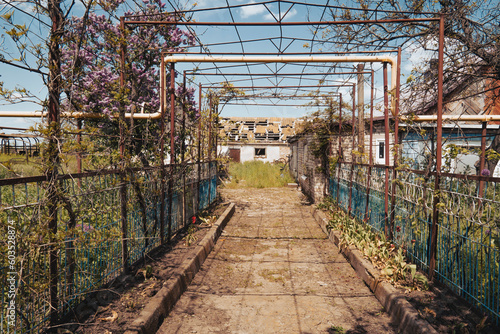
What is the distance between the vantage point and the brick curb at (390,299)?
3.34 m

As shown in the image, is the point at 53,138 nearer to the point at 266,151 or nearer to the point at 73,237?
the point at 73,237

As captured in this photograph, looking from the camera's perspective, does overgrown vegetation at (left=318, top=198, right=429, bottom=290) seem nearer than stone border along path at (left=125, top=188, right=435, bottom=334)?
No

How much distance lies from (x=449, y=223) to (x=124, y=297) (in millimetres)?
3975

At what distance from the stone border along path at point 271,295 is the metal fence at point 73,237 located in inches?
29.0

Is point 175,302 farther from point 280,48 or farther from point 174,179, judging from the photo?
point 280,48

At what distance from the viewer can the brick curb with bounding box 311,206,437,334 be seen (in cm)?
334

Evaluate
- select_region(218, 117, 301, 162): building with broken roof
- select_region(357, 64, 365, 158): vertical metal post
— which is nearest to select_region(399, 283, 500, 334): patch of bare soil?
select_region(357, 64, 365, 158): vertical metal post

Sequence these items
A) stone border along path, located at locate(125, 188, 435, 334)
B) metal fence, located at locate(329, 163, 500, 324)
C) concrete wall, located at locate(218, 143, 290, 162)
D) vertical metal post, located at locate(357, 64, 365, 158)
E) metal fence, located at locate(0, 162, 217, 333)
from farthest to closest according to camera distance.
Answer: concrete wall, located at locate(218, 143, 290, 162)
vertical metal post, located at locate(357, 64, 365, 158)
stone border along path, located at locate(125, 188, 435, 334)
metal fence, located at locate(329, 163, 500, 324)
metal fence, located at locate(0, 162, 217, 333)

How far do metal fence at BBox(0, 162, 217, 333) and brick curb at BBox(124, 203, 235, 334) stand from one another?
0.65m

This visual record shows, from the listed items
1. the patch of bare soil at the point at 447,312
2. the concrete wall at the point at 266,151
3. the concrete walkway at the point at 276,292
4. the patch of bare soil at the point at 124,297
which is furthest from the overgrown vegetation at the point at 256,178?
the patch of bare soil at the point at 447,312

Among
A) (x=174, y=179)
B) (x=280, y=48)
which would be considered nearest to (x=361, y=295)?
(x=174, y=179)

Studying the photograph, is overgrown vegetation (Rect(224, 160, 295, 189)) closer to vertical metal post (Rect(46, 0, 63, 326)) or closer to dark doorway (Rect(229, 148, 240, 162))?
dark doorway (Rect(229, 148, 240, 162))

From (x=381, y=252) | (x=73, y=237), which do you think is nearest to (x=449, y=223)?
(x=381, y=252)

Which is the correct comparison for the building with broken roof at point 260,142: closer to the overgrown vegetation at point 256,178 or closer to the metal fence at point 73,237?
the overgrown vegetation at point 256,178
